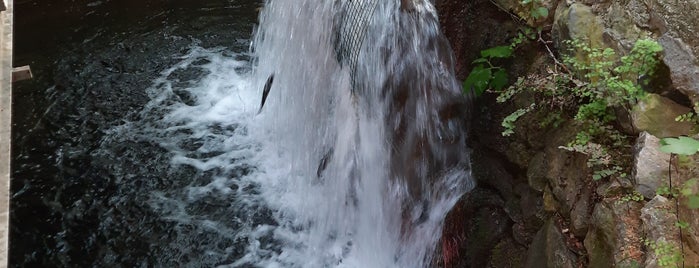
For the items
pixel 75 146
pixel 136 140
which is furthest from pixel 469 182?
pixel 75 146

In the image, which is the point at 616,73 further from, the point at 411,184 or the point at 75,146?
the point at 75,146

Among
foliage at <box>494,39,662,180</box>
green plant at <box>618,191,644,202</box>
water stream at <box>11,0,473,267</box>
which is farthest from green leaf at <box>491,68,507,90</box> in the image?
green plant at <box>618,191,644,202</box>

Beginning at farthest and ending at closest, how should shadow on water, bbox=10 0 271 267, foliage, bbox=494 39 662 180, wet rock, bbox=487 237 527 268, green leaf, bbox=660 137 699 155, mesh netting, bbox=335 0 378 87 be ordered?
shadow on water, bbox=10 0 271 267 → mesh netting, bbox=335 0 378 87 → wet rock, bbox=487 237 527 268 → foliage, bbox=494 39 662 180 → green leaf, bbox=660 137 699 155

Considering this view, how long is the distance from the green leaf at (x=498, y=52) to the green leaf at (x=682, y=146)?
151cm

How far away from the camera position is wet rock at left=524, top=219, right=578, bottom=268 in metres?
3.19

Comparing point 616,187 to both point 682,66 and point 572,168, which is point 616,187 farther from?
point 682,66

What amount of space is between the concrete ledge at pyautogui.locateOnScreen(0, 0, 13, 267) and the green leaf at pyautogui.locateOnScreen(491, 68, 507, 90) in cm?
305

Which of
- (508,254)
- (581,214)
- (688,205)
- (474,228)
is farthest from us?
(474,228)

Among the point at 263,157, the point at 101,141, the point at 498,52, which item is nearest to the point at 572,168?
the point at 498,52

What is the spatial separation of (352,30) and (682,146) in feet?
9.23

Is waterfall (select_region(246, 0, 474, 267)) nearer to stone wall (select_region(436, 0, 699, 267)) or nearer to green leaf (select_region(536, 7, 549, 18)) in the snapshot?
stone wall (select_region(436, 0, 699, 267))

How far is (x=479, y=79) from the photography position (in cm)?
397

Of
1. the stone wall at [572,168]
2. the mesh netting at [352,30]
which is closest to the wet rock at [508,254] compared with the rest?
the stone wall at [572,168]

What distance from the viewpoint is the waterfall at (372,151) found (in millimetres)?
4297
